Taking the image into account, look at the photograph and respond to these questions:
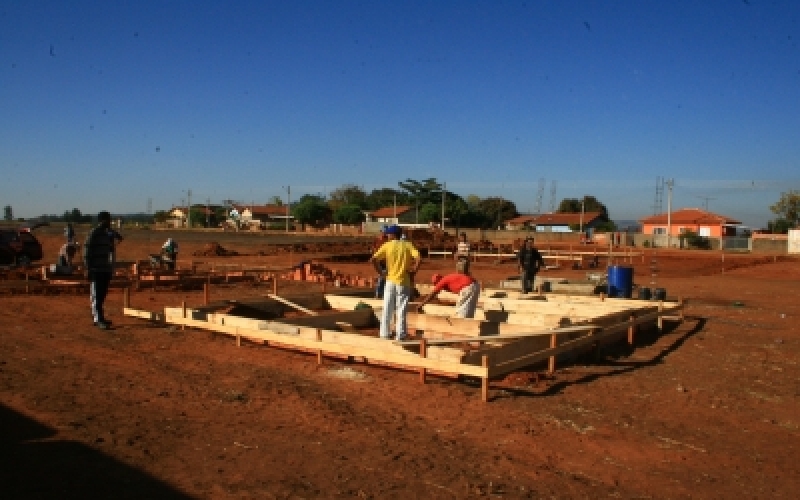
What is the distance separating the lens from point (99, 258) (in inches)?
378

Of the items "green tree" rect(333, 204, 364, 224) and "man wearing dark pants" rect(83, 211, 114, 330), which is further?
"green tree" rect(333, 204, 364, 224)

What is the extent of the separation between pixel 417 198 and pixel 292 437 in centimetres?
9432

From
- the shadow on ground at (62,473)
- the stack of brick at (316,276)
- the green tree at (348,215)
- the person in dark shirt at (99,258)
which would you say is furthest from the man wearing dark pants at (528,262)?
the green tree at (348,215)

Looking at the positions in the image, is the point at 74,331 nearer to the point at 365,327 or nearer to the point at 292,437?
the point at 365,327

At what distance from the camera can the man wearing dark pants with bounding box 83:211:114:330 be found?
9523 mm

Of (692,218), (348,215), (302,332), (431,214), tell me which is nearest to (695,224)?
(692,218)

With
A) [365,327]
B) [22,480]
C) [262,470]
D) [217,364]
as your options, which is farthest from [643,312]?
[22,480]

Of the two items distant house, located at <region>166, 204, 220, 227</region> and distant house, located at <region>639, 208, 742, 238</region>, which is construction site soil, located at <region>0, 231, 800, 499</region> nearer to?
distant house, located at <region>639, 208, 742, 238</region>

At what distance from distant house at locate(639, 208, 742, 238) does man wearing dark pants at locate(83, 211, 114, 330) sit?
2752 inches

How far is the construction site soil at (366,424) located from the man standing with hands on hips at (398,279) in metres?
0.82

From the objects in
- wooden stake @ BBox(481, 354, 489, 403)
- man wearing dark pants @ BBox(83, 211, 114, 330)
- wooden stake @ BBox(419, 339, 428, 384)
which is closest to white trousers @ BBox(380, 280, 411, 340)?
wooden stake @ BBox(419, 339, 428, 384)

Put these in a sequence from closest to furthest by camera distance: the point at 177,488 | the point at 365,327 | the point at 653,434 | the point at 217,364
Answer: the point at 177,488
the point at 653,434
the point at 217,364
the point at 365,327

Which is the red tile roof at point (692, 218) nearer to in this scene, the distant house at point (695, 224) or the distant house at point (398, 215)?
the distant house at point (695, 224)

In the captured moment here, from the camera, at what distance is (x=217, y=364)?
791 cm
